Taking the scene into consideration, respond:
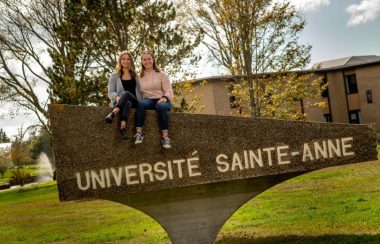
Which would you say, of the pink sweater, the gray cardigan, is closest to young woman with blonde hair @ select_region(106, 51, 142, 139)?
the gray cardigan

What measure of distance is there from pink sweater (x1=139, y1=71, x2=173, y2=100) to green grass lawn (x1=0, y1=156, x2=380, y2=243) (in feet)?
8.92

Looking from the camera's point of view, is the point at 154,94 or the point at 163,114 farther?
the point at 154,94

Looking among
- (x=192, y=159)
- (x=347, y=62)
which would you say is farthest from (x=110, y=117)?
(x=347, y=62)

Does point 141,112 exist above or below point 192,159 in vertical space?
above

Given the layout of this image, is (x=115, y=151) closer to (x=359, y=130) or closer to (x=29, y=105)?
(x=359, y=130)

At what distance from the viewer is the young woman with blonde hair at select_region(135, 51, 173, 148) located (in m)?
6.37

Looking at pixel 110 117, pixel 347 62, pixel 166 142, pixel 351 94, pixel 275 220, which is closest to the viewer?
pixel 110 117

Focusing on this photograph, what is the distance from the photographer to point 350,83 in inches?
1532

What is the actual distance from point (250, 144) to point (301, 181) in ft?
32.8

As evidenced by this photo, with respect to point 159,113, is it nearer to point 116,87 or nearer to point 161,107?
point 161,107

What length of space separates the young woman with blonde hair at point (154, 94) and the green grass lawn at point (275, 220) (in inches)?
102

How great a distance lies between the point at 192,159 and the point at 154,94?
0.96 meters

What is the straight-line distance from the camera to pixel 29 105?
94.3 ft

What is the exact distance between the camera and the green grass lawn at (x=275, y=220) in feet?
25.8
